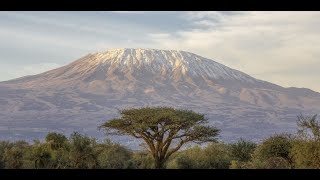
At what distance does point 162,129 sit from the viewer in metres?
42.0

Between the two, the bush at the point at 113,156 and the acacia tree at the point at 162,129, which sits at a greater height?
the acacia tree at the point at 162,129

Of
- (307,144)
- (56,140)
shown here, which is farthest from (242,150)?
(56,140)

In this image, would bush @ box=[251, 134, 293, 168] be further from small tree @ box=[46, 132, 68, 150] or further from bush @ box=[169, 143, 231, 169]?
small tree @ box=[46, 132, 68, 150]

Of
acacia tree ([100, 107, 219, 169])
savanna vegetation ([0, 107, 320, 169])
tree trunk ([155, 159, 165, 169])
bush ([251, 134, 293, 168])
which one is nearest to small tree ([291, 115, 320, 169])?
savanna vegetation ([0, 107, 320, 169])

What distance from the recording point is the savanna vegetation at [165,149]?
3297 centimetres

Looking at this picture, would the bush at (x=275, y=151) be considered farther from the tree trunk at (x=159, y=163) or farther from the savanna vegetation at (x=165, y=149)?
the tree trunk at (x=159, y=163)

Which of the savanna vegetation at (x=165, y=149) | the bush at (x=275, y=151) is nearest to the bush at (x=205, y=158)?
the savanna vegetation at (x=165, y=149)

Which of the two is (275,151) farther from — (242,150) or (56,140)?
(56,140)

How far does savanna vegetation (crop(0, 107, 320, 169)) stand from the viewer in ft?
108

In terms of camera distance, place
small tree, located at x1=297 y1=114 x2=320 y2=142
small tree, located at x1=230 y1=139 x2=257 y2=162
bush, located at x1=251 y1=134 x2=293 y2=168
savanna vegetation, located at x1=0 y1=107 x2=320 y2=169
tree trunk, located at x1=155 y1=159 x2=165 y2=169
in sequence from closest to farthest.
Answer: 1. small tree, located at x1=297 y1=114 x2=320 y2=142
2. savanna vegetation, located at x1=0 y1=107 x2=320 y2=169
3. bush, located at x1=251 y1=134 x2=293 y2=168
4. tree trunk, located at x1=155 y1=159 x2=165 y2=169
5. small tree, located at x1=230 y1=139 x2=257 y2=162
